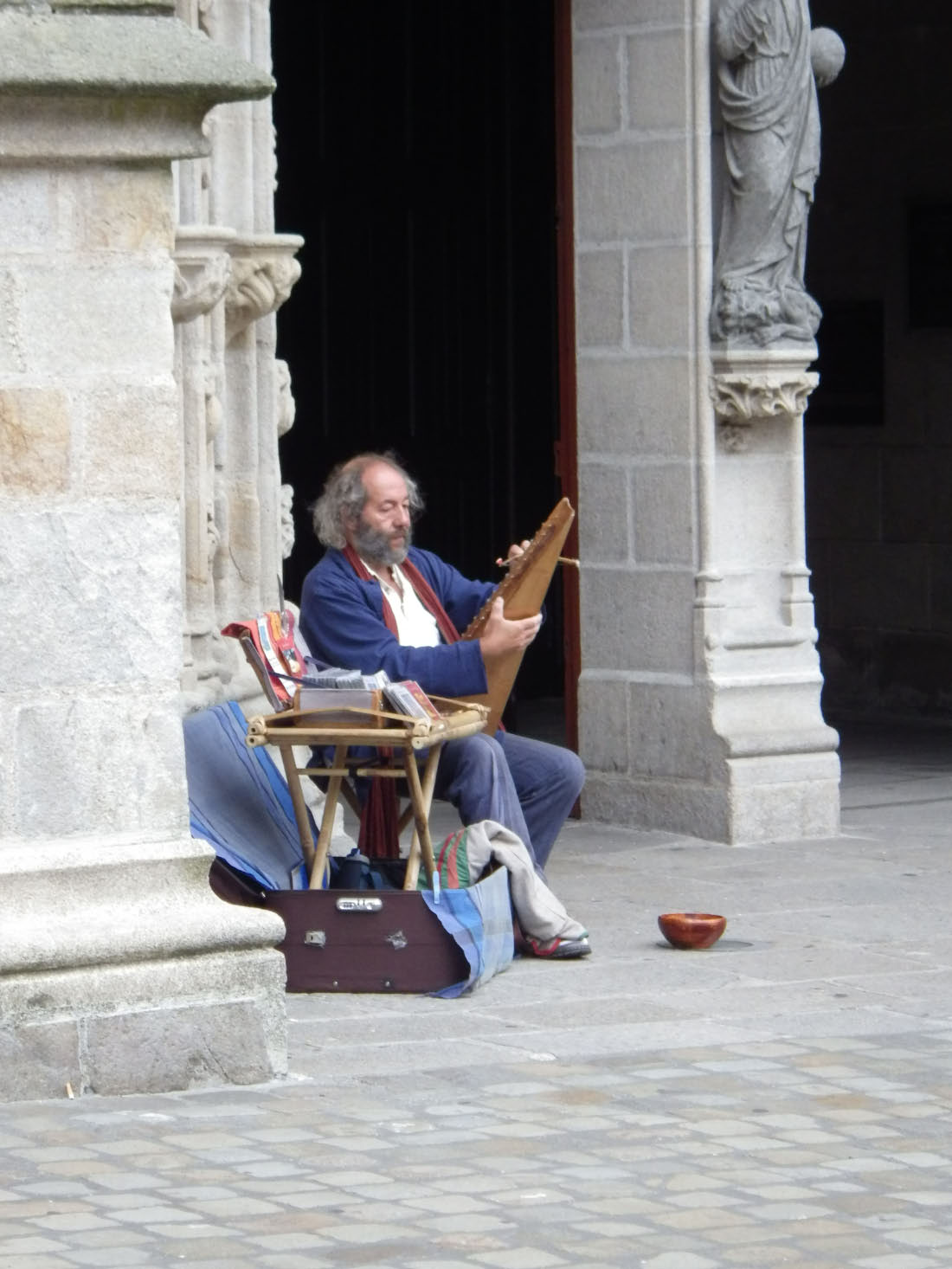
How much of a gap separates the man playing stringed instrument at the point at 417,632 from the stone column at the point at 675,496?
1743mm

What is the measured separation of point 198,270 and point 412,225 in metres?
3.78

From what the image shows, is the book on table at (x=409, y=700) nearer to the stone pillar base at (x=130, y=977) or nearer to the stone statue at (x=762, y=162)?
the stone pillar base at (x=130, y=977)

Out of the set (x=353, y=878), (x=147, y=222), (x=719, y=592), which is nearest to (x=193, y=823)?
(x=353, y=878)

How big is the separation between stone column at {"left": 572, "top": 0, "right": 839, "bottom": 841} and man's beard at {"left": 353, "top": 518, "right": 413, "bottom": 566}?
2.07 m

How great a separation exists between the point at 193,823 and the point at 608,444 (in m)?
3.04

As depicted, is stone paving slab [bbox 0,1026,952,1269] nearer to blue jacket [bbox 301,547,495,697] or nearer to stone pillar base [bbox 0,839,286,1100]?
stone pillar base [bbox 0,839,286,1100]

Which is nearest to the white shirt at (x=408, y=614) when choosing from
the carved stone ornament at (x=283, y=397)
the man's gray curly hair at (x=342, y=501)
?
the man's gray curly hair at (x=342, y=501)

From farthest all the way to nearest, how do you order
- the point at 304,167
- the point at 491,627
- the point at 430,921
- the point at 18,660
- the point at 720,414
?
1. the point at 304,167
2. the point at 720,414
3. the point at 491,627
4. the point at 430,921
5. the point at 18,660

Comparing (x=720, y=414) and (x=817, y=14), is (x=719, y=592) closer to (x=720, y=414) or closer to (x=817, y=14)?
(x=720, y=414)

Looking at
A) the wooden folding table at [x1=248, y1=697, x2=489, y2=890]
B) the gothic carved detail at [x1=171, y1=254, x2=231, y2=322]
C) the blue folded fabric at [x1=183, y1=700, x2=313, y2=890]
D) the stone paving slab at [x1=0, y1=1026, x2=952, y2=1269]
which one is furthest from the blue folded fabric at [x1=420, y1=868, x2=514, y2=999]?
the gothic carved detail at [x1=171, y1=254, x2=231, y2=322]

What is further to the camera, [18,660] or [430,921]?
[430,921]

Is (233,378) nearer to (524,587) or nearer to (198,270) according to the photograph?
(198,270)

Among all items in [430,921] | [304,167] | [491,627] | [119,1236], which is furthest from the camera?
[304,167]

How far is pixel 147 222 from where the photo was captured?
216 inches
